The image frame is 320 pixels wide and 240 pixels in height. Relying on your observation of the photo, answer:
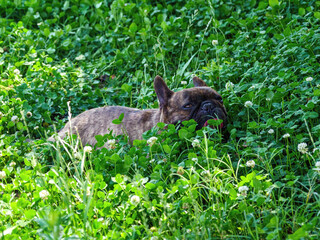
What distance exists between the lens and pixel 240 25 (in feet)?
23.2

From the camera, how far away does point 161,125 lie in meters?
4.68

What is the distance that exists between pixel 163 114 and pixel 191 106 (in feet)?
1.05

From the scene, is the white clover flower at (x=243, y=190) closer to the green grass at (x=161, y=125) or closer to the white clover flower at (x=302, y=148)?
the green grass at (x=161, y=125)

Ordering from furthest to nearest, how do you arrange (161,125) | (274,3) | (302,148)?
1. (274,3)
2. (161,125)
3. (302,148)

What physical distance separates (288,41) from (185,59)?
5.25ft

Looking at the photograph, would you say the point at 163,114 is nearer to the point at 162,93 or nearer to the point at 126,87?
the point at 162,93

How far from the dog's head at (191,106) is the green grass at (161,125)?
180 mm

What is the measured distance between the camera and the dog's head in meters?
4.98

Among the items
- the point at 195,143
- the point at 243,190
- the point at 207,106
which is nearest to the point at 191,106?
the point at 207,106

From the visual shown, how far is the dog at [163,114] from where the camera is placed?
16.5 feet

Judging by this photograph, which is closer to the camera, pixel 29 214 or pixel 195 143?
pixel 29 214

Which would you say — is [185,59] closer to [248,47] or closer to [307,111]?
[248,47]

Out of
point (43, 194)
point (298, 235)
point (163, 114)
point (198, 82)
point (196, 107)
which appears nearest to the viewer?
point (298, 235)

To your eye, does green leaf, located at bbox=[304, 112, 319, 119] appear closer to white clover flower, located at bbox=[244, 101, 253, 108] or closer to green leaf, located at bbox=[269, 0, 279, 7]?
white clover flower, located at bbox=[244, 101, 253, 108]
